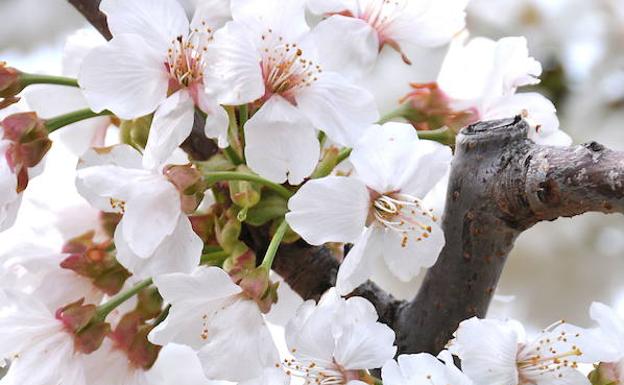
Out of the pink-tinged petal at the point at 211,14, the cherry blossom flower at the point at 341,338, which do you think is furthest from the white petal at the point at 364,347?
the pink-tinged petal at the point at 211,14

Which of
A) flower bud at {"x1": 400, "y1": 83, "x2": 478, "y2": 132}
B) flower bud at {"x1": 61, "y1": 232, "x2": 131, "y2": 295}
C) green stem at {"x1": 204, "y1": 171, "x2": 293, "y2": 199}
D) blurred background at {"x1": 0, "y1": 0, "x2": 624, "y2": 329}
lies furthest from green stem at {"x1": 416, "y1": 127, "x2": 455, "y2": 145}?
blurred background at {"x1": 0, "y1": 0, "x2": 624, "y2": 329}

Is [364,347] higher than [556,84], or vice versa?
[364,347]

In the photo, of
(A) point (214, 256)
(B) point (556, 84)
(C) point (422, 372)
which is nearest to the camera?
(C) point (422, 372)

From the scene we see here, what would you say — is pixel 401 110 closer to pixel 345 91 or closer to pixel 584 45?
pixel 345 91

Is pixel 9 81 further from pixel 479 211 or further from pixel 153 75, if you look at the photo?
pixel 479 211

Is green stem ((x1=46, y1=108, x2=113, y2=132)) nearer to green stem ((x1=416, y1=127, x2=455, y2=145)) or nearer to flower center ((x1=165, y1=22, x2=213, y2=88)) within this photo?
flower center ((x1=165, y1=22, x2=213, y2=88))

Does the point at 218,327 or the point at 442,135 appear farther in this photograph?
the point at 442,135

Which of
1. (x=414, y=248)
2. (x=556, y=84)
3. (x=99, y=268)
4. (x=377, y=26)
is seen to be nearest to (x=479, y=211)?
(x=414, y=248)

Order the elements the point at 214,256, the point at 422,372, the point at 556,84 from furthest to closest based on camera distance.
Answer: the point at 556,84 < the point at 214,256 < the point at 422,372
